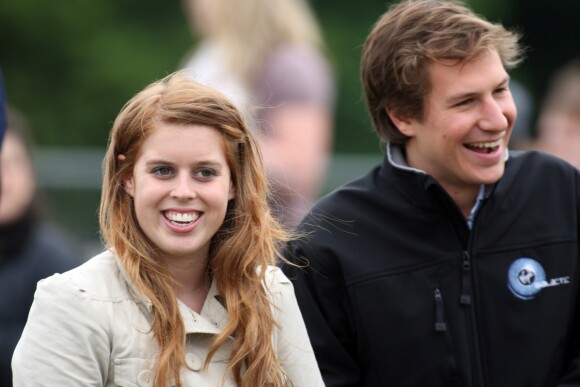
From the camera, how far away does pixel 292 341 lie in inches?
156

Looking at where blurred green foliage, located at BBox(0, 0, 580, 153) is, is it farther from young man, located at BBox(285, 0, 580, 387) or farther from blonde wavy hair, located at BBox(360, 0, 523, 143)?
young man, located at BBox(285, 0, 580, 387)

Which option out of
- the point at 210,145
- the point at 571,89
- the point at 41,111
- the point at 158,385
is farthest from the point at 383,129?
the point at 41,111

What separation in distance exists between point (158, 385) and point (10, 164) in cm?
332

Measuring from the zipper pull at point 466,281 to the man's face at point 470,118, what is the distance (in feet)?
0.84

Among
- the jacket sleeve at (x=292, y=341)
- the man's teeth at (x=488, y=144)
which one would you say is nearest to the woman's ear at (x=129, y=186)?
the jacket sleeve at (x=292, y=341)

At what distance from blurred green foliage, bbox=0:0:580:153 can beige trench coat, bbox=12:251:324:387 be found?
11.5m

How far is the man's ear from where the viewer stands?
4.52 meters

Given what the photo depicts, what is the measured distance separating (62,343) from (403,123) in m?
1.51

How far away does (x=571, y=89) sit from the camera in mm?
9156

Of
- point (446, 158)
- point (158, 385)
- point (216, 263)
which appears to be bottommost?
point (158, 385)

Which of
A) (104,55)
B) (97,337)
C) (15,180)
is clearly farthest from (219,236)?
(104,55)

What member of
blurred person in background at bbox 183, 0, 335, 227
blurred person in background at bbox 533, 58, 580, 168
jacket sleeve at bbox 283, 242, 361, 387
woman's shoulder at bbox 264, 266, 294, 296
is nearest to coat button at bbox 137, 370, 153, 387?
woman's shoulder at bbox 264, 266, 294, 296

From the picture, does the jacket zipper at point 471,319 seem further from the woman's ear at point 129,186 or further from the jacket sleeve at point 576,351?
the woman's ear at point 129,186

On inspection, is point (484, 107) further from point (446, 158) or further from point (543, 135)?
point (543, 135)
